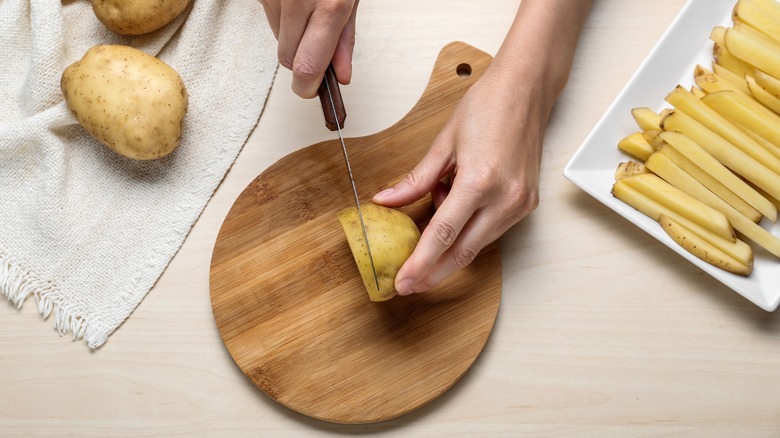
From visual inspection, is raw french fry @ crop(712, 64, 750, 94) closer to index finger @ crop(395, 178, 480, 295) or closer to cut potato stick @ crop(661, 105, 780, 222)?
cut potato stick @ crop(661, 105, 780, 222)

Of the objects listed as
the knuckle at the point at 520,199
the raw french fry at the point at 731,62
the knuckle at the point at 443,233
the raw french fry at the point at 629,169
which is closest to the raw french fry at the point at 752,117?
the raw french fry at the point at 731,62

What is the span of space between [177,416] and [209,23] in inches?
40.5

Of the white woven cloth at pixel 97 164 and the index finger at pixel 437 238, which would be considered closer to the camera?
the index finger at pixel 437 238

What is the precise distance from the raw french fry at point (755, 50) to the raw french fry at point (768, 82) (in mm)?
22

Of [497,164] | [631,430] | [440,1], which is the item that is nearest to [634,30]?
[440,1]

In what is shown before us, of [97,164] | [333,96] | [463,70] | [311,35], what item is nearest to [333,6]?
[311,35]

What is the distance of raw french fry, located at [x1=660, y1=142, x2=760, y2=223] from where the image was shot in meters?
1.70

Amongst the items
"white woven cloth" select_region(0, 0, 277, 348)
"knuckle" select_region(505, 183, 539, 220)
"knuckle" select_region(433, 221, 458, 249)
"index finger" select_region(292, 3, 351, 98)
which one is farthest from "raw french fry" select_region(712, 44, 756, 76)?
"white woven cloth" select_region(0, 0, 277, 348)

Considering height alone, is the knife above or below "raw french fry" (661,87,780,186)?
below

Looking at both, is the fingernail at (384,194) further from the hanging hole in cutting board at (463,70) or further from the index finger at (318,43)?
the hanging hole in cutting board at (463,70)

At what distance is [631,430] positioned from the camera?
1745mm

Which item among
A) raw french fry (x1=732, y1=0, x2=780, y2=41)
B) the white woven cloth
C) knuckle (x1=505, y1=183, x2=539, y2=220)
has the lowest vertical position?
the white woven cloth

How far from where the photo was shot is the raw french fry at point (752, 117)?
1.68 meters

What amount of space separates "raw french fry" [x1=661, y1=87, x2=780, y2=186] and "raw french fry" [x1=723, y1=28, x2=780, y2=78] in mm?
148
